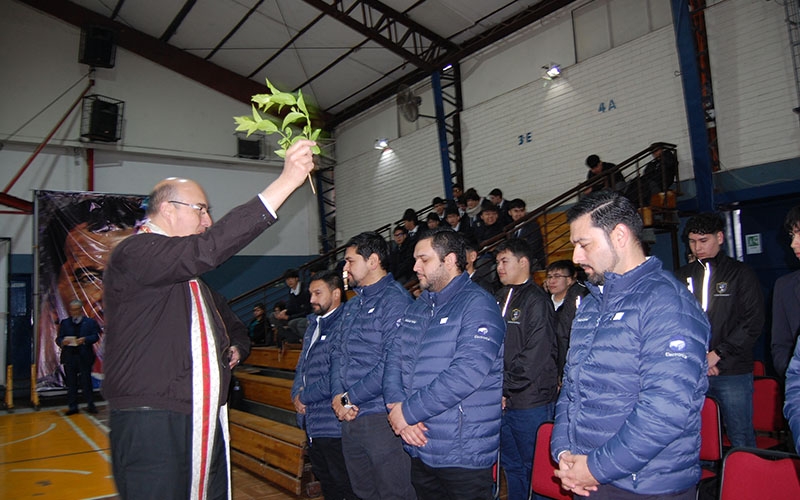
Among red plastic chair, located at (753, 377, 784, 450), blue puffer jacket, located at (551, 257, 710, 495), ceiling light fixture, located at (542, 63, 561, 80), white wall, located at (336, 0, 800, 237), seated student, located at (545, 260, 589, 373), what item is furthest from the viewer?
ceiling light fixture, located at (542, 63, 561, 80)

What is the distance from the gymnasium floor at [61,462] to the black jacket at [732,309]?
3464 mm

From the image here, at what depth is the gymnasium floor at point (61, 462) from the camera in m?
4.59

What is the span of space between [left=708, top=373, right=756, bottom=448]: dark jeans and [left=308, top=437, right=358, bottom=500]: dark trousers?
7.85 ft

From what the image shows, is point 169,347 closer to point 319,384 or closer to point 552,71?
point 319,384

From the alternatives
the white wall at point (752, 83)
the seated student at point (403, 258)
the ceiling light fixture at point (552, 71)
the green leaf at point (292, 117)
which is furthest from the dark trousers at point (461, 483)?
the ceiling light fixture at point (552, 71)

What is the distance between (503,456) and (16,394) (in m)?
10.8

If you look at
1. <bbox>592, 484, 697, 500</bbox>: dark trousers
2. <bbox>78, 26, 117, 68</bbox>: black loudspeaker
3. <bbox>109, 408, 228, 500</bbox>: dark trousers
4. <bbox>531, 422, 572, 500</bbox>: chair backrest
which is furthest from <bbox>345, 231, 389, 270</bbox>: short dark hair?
<bbox>78, 26, 117, 68</bbox>: black loudspeaker

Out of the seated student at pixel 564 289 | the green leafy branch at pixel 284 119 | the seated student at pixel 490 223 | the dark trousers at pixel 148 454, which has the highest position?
the seated student at pixel 490 223

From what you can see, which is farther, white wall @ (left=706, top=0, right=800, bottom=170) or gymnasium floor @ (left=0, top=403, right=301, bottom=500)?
white wall @ (left=706, top=0, right=800, bottom=170)

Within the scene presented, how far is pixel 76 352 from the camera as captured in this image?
333 inches

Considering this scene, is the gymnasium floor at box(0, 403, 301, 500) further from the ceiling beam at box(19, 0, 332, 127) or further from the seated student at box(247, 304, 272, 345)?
the ceiling beam at box(19, 0, 332, 127)

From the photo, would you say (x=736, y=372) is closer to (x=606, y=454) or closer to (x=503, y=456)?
(x=503, y=456)

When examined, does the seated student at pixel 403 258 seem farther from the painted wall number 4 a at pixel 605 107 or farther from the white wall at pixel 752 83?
the white wall at pixel 752 83

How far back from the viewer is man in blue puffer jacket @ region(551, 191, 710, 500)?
1.62 metres
